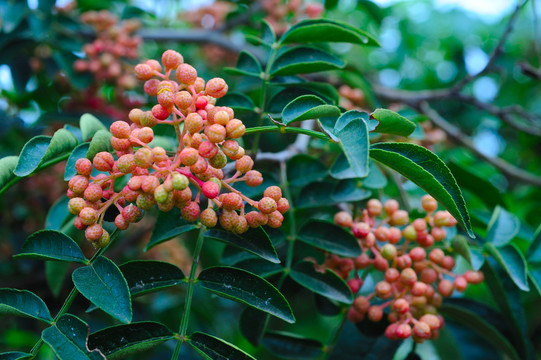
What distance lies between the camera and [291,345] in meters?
1.33

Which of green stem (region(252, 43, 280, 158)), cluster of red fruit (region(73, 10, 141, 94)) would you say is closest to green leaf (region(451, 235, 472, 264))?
green stem (region(252, 43, 280, 158))

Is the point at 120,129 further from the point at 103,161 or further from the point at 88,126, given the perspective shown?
the point at 88,126

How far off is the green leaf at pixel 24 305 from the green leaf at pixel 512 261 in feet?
3.33

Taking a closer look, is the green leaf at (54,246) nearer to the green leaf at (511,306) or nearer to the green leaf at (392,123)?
the green leaf at (392,123)

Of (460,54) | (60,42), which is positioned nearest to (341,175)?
(60,42)

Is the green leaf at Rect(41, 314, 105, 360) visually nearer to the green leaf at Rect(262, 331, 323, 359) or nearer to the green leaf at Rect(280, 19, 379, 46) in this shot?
the green leaf at Rect(262, 331, 323, 359)

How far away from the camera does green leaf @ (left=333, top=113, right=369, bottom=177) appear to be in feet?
2.55

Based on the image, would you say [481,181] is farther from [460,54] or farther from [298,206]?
[460,54]

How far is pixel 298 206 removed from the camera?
131 centimetres

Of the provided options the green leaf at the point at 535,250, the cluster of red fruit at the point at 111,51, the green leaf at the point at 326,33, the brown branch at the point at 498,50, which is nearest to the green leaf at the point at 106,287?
the green leaf at the point at 326,33

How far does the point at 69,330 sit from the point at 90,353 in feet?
0.24

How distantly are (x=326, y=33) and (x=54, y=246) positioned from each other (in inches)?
31.9

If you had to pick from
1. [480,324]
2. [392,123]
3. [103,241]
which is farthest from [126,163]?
[480,324]

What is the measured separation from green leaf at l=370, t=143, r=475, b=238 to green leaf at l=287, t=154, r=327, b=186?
0.46 m
